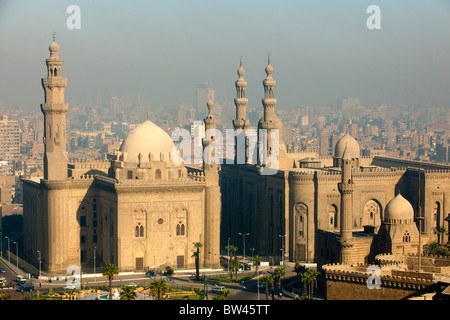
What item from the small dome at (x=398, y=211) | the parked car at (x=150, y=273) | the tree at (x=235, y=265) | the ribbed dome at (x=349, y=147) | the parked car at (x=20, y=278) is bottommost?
the parked car at (x=20, y=278)

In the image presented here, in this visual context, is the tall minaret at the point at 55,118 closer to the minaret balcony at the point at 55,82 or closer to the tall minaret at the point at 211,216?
the minaret balcony at the point at 55,82

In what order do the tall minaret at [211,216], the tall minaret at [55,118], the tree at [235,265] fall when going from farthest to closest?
the tall minaret at [55,118] → the tall minaret at [211,216] → the tree at [235,265]

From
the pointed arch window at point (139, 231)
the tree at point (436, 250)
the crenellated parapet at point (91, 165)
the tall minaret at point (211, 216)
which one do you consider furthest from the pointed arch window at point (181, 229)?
the tree at point (436, 250)

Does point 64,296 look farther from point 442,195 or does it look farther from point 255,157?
point 442,195

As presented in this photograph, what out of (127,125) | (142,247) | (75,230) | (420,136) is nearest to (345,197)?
(142,247)

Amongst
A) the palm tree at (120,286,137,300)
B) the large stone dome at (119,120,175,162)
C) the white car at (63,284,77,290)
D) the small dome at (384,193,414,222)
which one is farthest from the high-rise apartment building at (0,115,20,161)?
the palm tree at (120,286,137,300)

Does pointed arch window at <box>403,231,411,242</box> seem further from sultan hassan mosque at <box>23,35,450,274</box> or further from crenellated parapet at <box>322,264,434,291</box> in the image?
crenellated parapet at <box>322,264,434,291</box>

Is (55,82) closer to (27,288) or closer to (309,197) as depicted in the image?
(27,288)
